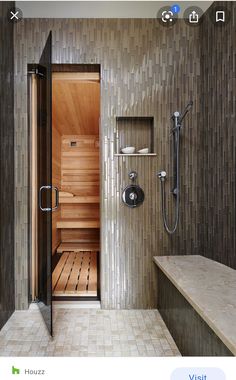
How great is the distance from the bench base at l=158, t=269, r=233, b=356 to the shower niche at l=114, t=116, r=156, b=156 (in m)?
1.01

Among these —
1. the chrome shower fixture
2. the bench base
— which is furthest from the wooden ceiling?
the bench base

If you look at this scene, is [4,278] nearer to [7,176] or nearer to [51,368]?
[7,176]

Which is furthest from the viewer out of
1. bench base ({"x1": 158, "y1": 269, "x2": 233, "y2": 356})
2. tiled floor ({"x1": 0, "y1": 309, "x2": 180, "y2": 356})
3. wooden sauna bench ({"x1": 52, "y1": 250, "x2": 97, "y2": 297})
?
wooden sauna bench ({"x1": 52, "y1": 250, "x2": 97, "y2": 297})

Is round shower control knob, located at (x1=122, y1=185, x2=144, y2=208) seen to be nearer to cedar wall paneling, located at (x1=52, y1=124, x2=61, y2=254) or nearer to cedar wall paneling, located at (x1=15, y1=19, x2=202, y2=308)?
cedar wall paneling, located at (x1=15, y1=19, x2=202, y2=308)

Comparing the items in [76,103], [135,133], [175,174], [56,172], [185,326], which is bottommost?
[185,326]

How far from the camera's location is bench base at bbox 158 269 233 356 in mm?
1116

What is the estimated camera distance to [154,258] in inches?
80.9

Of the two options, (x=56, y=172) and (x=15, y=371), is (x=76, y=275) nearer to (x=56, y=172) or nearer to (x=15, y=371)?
(x=56, y=172)

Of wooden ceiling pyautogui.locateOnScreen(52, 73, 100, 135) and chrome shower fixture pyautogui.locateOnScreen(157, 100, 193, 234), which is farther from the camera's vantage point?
wooden ceiling pyautogui.locateOnScreen(52, 73, 100, 135)

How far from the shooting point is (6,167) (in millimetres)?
1981

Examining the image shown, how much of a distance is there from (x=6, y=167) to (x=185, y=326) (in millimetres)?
1531

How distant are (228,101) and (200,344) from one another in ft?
4.58

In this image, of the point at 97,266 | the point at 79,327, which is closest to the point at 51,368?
the point at 79,327

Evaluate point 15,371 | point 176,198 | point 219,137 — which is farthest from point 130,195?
point 15,371
